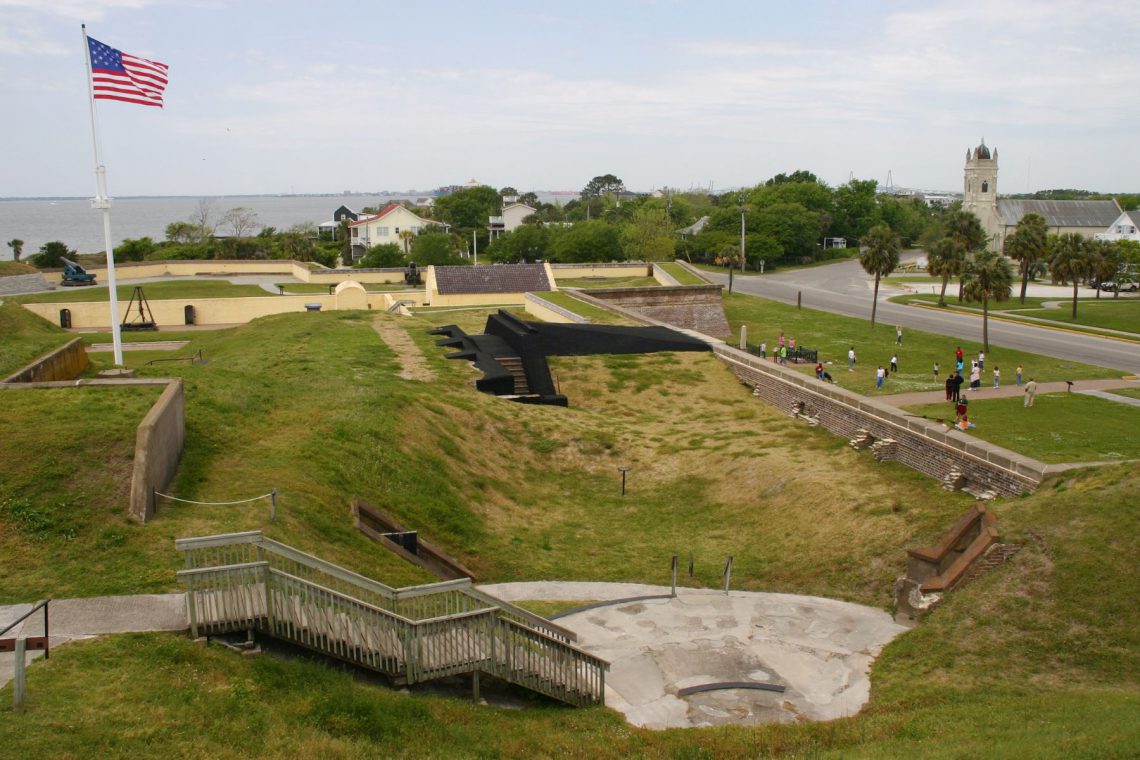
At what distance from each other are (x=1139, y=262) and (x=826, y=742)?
7932 centimetres

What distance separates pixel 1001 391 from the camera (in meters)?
31.4

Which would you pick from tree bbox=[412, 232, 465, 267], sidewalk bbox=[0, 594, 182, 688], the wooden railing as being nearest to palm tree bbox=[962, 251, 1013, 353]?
the wooden railing

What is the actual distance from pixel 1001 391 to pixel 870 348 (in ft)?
46.6

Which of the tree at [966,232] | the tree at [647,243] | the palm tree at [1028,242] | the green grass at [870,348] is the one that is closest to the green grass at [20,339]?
the green grass at [870,348]

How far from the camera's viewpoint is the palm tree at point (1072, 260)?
56.3 metres

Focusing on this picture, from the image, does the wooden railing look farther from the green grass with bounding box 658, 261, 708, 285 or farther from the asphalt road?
the green grass with bounding box 658, 261, 708, 285

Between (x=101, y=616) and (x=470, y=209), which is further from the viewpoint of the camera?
(x=470, y=209)

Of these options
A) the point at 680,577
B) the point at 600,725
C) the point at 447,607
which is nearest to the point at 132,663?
the point at 447,607

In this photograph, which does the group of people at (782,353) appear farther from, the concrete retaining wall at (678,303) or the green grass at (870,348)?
the concrete retaining wall at (678,303)

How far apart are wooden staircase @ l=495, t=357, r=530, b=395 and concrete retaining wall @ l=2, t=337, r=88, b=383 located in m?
14.0

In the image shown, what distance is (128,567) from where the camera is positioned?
1177 cm

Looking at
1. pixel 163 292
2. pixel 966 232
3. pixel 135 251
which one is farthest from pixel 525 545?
pixel 135 251

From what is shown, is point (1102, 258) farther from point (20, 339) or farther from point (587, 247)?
point (20, 339)

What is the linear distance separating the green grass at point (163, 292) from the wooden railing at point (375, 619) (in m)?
43.4
